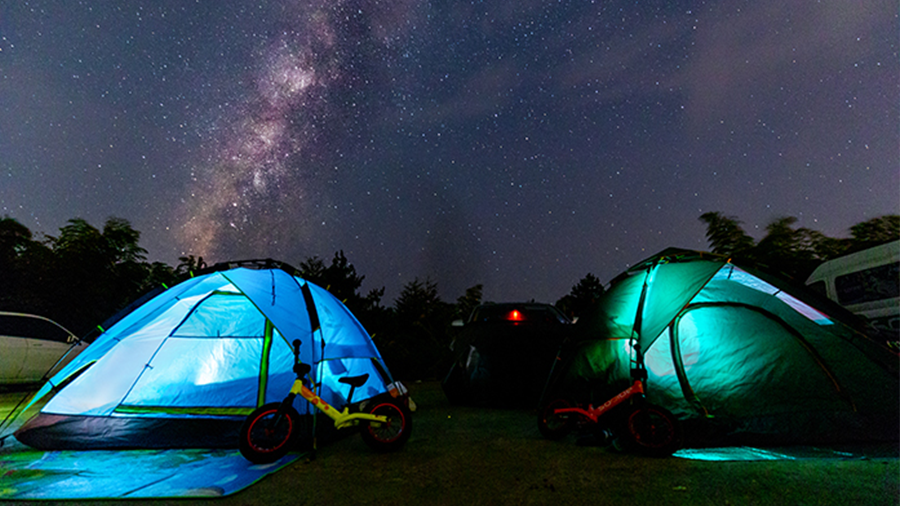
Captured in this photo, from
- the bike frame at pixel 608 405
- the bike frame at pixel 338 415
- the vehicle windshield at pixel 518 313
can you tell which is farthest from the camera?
the vehicle windshield at pixel 518 313

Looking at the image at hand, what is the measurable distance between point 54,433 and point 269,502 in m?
3.63

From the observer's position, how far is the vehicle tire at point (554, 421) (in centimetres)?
517

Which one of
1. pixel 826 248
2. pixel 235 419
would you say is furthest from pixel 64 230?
pixel 826 248

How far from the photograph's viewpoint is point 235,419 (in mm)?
5164

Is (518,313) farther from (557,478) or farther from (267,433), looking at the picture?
(267,433)

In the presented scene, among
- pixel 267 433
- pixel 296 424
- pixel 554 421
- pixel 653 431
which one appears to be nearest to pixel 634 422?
pixel 653 431

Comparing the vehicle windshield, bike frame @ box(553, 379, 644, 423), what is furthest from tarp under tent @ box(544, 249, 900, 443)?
the vehicle windshield

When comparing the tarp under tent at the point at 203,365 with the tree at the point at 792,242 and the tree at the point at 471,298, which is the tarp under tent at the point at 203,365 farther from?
the tree at the point at 471,298

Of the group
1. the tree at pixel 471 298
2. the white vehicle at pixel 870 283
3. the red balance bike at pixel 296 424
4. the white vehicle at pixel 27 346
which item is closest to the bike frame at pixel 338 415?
the red balance bike at pixel 296 424

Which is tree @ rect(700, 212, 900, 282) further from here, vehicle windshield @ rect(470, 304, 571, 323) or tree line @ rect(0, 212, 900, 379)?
vehicle windshield @ rect(470, 304, 571, 323)

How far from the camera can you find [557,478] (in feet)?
12.1

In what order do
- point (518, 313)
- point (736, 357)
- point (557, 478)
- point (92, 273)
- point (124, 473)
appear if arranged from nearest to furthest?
point (557, 478), point (124, 473), point (736, 357), point (518, 313), point (92, 273)

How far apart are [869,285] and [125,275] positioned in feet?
76.7

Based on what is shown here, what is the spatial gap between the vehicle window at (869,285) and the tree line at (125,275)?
21.7ft
